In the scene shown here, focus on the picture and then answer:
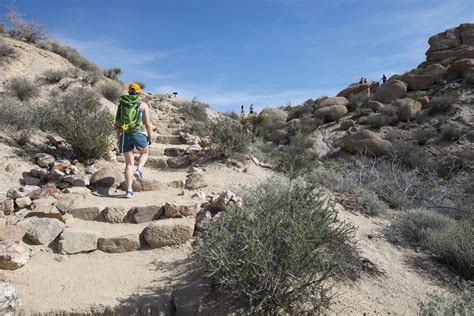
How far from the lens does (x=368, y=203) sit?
5.26 meters

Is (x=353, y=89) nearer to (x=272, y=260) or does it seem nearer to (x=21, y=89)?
(x=21, y=89)

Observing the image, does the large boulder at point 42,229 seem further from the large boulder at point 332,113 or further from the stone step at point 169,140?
the large boulder at point 332,113

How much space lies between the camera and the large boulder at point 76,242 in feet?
12.1

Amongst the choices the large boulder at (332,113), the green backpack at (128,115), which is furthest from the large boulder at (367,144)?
the green backpack at (128,115)

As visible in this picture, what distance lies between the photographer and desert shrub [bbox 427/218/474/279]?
370 centimetres

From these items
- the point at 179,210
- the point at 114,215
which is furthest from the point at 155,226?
the point at 114,215

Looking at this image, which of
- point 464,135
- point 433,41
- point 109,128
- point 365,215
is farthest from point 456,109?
point 109,128

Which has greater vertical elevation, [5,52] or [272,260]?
[5,52]

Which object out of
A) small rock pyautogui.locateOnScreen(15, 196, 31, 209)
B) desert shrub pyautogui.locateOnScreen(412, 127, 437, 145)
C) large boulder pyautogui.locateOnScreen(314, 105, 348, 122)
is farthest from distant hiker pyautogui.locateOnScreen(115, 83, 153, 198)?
large boulder pyautogui.locateOnScreen(314, 105, 348, 122)

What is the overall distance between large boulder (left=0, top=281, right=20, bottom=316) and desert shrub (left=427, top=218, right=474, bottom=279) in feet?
14.3

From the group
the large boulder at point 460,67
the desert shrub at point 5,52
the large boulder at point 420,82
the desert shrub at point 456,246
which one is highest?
the desert shrub at point 5,52

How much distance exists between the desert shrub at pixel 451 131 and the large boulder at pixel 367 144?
261 cm

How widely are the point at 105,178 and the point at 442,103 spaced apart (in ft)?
53.5

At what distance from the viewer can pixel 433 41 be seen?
24.0 metres
